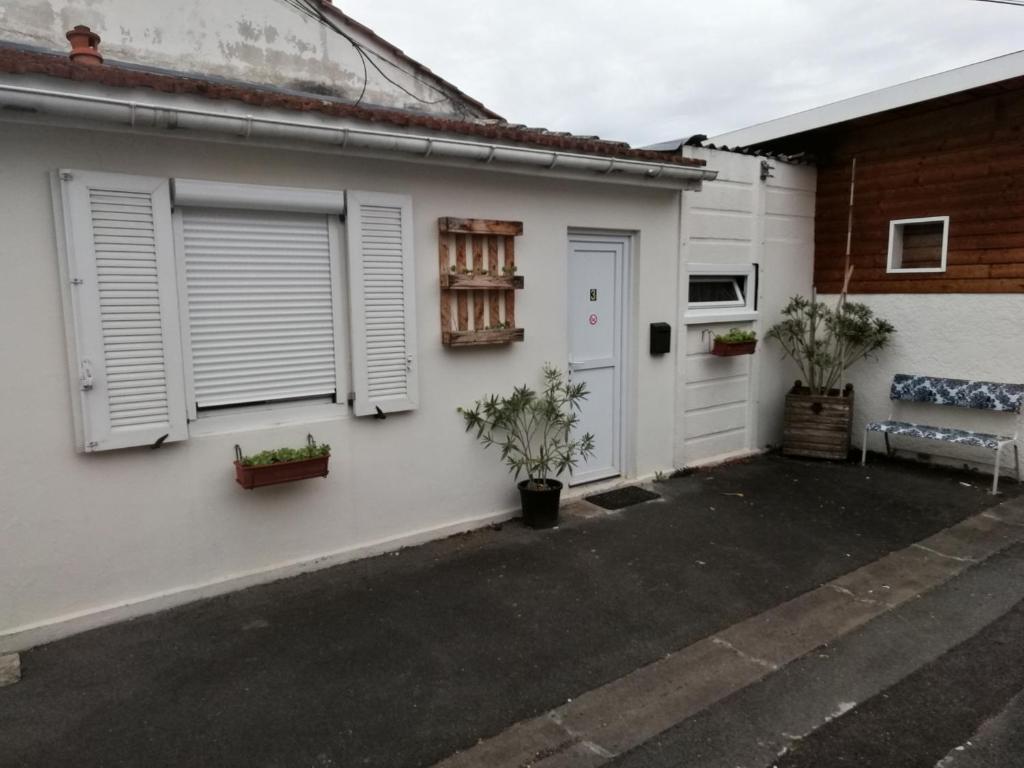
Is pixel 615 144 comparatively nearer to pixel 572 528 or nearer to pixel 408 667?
pixel 572 528

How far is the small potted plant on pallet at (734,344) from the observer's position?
687cm

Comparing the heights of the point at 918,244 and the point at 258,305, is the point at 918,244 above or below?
above

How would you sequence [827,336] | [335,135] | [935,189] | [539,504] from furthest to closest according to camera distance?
1. [827,336]
2. [935,189]
3. [539,504]
4. [335,135]

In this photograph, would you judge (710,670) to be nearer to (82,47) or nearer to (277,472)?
(277,472)

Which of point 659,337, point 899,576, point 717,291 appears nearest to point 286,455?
point 659,337

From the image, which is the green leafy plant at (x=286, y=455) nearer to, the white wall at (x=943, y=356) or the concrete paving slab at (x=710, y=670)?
the concrete paving slab at (x=710, y=670)

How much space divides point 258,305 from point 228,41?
4.50 metres

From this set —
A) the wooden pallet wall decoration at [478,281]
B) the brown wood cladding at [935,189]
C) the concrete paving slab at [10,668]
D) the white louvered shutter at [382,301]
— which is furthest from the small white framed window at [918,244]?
the concrete paving slab at [10,668]

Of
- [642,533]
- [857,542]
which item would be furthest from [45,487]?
[857,542]

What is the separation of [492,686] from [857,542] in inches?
130

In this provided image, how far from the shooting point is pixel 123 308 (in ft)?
12.6

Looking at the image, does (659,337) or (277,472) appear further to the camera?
(659,337)

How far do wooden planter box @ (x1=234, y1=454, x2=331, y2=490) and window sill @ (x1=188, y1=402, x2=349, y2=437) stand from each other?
257 mm

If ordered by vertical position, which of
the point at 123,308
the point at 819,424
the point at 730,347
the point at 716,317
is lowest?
the point at 819,424
